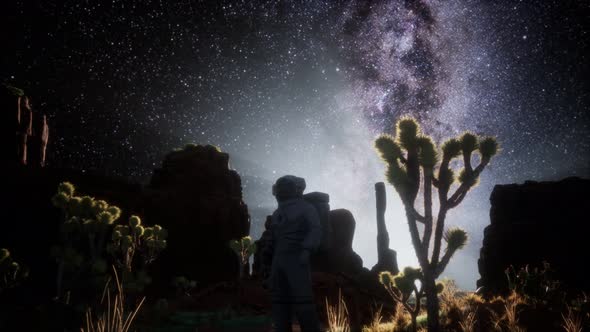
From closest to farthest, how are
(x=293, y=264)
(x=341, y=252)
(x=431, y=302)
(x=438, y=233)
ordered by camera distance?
(x=293, y=264) < (x=431, y=302) < (x=438, y=233) < (x=341, y=252)

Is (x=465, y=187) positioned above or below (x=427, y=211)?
above

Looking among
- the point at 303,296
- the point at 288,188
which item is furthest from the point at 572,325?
the point at 288,188

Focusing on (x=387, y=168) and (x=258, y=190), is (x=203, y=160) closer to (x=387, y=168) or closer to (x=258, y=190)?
(x=387, y=168)

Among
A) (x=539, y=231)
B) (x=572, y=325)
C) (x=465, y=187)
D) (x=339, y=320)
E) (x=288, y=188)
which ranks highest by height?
(x=539, y=231)

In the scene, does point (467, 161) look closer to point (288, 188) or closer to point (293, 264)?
point (288, 188)

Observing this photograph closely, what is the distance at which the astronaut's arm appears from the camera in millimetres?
3553

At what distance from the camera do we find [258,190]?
652ft

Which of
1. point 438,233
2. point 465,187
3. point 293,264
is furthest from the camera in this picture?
point 465,187

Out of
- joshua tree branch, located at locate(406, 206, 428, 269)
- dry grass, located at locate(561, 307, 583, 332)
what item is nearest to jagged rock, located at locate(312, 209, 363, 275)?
joshua tree branch, located at locate(406, 206, 428, 269)

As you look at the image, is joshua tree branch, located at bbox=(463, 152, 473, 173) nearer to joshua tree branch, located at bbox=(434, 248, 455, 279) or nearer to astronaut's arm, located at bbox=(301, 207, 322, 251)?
joshua tree branch, located at bbox=(434, 248, 455, 279)

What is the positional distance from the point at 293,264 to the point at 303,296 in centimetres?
33

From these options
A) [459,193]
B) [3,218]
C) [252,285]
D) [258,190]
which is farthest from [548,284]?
[258,190]

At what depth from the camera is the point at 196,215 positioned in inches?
866

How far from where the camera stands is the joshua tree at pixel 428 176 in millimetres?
5566
